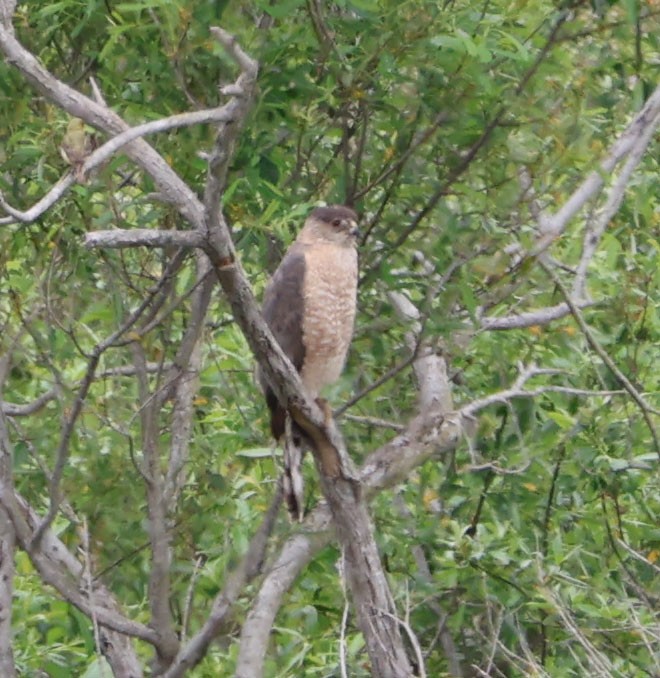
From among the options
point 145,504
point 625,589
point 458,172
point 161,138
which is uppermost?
point 161,138

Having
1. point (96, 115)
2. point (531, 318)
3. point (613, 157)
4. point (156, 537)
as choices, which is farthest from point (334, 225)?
point (96, 115)

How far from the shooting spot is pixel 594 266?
20.8 ft

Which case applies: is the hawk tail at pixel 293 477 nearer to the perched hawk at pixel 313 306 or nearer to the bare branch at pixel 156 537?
the perched hawk at pixel 313 306

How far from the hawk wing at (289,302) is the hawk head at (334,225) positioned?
0.56 ft

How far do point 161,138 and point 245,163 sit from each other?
322 mm

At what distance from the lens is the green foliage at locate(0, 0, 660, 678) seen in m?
4.87

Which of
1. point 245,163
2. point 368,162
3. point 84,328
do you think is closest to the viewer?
point 245,163

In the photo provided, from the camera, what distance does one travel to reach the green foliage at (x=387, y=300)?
16.0ft

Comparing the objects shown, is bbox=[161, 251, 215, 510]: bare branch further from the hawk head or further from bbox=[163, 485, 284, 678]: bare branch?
bbox=[163, 485, 284, 678]: bare branch

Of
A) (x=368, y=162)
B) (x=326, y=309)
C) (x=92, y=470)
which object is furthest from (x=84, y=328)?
(x=368, y=162)

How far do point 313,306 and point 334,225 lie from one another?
388mm

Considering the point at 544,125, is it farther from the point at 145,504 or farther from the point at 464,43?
the point at 145,504

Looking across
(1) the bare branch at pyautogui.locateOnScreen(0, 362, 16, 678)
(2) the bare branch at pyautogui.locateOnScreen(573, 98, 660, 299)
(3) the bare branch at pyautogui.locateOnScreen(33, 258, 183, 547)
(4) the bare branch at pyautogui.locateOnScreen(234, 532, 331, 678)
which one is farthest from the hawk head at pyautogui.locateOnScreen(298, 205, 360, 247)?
(1) the bare branch at pyautogui.locateOnScreen(0, 362, 16, 678)

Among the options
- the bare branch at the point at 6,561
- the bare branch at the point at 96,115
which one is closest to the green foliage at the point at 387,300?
the bare branch at the point at 6,561
